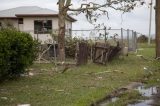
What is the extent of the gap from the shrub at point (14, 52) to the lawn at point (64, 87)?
17.6 inches

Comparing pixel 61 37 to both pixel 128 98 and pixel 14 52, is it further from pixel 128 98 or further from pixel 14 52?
pixel 128 98

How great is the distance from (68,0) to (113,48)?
4001mm

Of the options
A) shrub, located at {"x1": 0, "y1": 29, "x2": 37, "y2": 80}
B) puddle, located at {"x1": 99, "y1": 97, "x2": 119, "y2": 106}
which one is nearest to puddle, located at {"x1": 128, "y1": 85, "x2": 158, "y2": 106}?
puddle, located at {"x1": 99, "y1": 97, "x2": 119, "y2": 106}

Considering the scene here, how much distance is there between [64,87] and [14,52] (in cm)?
209

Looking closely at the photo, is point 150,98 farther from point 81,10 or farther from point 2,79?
point 81,10

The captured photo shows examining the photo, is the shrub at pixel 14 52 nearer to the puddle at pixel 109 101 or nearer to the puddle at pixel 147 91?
the puddle at pixel 109 101

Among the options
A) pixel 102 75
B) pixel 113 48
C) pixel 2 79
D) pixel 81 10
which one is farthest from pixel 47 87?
pixel 81 10

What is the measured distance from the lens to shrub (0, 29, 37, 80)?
1466cm

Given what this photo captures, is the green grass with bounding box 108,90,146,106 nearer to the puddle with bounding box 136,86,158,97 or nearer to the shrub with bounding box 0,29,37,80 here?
the puddle with bounding box 136,86,158,97

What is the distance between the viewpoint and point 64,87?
15.1 metres

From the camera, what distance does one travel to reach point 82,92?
13984 millimetres

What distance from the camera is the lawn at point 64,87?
1230 cm

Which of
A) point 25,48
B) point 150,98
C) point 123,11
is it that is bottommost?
point 150,98

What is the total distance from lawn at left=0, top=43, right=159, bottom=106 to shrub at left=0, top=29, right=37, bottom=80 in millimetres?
448
